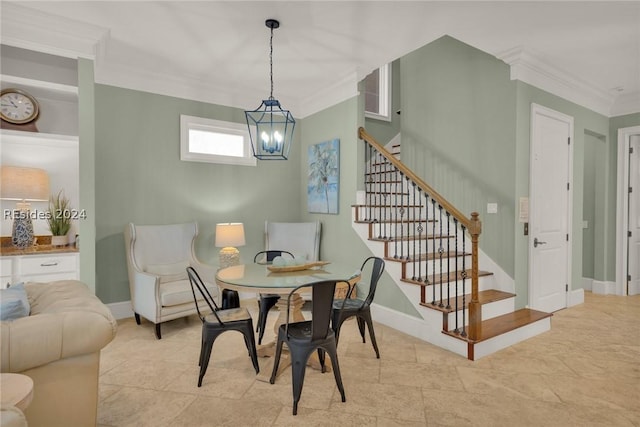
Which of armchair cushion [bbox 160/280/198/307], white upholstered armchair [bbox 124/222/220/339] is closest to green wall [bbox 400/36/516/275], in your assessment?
white upholstered armchair [bbox 124/222/220/339]

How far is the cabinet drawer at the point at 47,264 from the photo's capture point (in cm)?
293

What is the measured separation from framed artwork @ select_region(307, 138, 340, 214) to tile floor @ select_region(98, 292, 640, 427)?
1892 millimetres

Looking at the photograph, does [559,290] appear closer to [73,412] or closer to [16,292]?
[73,412]

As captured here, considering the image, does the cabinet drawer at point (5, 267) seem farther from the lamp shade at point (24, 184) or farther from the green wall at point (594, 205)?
the green wall at point (594, 205)

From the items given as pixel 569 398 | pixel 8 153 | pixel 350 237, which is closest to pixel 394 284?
pixel 350 237

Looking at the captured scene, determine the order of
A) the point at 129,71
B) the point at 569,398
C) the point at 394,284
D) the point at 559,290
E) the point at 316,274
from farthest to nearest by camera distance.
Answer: the point at 559,290, the point at 129,71, the point at 394,284, the point at 316,274, the point at 569,398

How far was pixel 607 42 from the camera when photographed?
3434 mm

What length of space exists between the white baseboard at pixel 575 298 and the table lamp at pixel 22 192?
6119mm

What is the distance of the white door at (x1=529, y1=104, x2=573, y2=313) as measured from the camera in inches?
155

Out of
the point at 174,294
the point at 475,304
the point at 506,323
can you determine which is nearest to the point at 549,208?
the point at 506,323

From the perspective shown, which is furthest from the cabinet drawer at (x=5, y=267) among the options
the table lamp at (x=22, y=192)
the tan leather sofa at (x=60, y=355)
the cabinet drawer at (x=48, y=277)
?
the tan leather sofa at (x=60, y=355)

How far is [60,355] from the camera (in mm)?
1649

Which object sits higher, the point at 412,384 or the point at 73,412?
the point at 73,412

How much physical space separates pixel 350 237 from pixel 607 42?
131 inches
